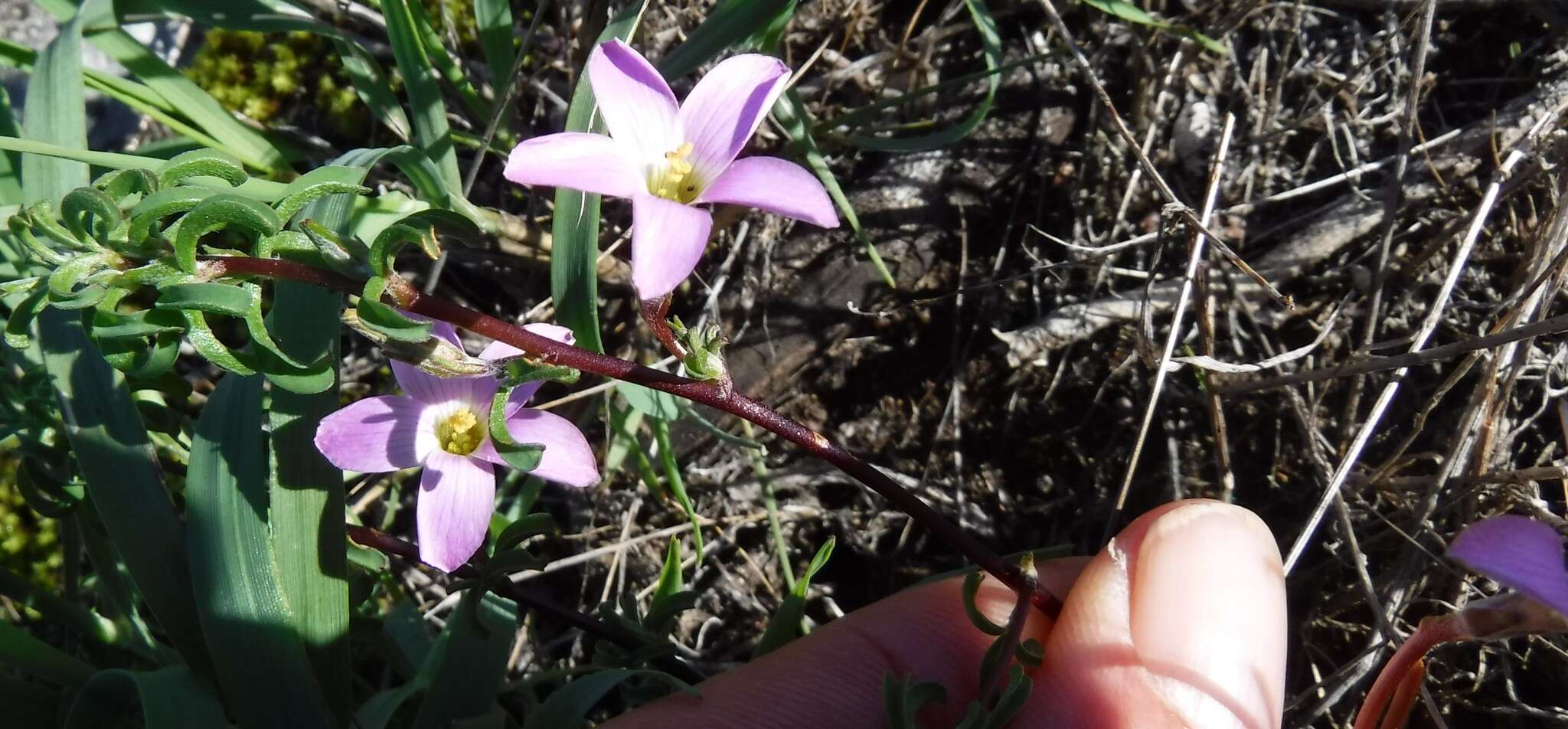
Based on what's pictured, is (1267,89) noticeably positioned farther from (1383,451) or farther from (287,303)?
(287,303)

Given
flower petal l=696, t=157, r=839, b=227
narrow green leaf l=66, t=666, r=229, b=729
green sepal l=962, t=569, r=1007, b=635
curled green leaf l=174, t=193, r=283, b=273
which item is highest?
curled green leaf l=174, t=193, r=283, b=273

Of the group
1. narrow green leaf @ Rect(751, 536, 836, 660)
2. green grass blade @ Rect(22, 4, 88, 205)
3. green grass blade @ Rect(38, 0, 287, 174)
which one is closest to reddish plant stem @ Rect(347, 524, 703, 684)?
narrow green leaf @ Rect(751, 536, 836, 660)

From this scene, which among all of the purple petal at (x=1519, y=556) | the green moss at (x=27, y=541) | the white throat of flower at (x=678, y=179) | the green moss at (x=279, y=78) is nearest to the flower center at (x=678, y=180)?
the white throat of flower at (x=678, y=179)

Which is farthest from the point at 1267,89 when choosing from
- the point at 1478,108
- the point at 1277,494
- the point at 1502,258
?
the point at 1277,494

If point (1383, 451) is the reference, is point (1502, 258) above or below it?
above

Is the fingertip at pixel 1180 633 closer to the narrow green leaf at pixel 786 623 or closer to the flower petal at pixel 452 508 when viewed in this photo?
the narrow green leaf at pixel 786 623

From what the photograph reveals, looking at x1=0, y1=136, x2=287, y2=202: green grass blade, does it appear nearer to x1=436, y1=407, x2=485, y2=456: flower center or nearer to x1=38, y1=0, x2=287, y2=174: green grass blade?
x1=38, y1=0, x2=287, y2=174: green grass blade
